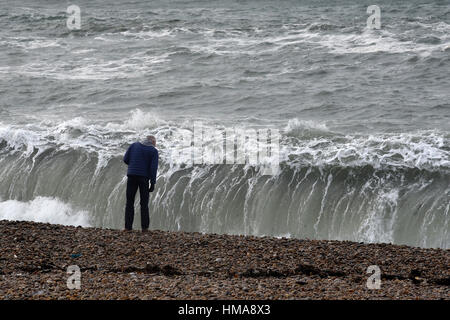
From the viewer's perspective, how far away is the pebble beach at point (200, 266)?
7166 mm

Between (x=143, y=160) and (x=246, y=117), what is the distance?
6.60 m

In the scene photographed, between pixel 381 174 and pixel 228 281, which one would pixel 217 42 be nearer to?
pixel 381 174

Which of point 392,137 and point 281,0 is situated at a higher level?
point 281,0

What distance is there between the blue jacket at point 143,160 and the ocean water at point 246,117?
2.25 metres

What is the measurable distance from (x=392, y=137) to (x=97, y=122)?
21.8 ft

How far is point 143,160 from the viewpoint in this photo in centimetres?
1034

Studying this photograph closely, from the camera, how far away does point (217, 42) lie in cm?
2553
